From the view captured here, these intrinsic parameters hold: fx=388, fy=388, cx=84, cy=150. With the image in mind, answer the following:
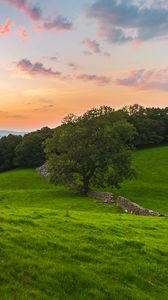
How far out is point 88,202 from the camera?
55031 millimetres

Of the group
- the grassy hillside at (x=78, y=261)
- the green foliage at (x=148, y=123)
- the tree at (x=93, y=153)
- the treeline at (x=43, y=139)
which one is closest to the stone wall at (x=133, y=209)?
the tree at (x=93, y=153)

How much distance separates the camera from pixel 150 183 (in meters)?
81.0

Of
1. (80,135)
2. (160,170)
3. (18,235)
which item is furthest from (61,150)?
(18,235)

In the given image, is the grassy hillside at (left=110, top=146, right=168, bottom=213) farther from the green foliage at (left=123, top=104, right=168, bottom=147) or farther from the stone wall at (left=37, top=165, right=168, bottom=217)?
the green foliage at (left=123, top=104, right=168, bottom=147)

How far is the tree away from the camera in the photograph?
65.7 m

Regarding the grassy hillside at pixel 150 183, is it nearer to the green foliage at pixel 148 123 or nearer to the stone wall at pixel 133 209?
the stone wall at pixel 133 209

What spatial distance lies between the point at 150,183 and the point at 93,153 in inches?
829

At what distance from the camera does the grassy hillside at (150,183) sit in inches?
2365

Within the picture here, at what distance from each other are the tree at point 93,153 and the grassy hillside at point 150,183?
14.6 feet

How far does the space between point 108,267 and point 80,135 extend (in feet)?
163

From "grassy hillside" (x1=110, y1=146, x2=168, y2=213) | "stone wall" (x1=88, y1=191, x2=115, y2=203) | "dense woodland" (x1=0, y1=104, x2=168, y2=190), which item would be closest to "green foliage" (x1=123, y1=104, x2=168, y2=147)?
"grassy hillside" (x1=110, y1=146, x2=168, y2=213)

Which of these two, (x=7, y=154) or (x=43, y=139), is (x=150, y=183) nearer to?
(x=43, y=139)

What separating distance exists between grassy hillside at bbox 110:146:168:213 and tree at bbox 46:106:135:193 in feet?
14.6

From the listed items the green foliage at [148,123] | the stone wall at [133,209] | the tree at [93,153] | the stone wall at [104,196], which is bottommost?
the stone wall at [133,209]
